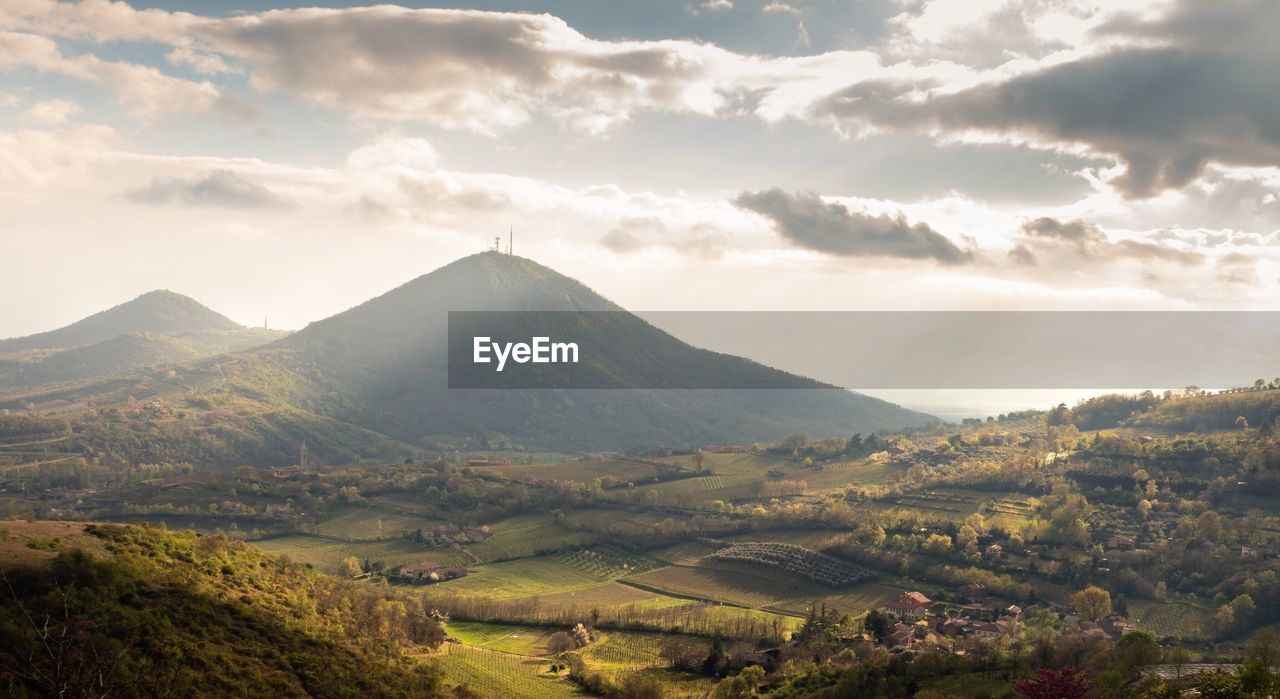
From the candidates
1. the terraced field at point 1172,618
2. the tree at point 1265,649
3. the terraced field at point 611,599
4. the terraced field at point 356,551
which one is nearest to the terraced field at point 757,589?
the terraced field at point 611,599

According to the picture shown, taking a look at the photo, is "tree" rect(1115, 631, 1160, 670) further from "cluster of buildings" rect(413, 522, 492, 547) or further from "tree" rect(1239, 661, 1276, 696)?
"cluster of buildings" rect(413, 522, 492, 547)

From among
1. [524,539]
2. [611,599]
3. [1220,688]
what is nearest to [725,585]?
[611,599]

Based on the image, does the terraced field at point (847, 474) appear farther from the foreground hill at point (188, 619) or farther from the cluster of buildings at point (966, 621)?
the foreground hill at point (188, 619)

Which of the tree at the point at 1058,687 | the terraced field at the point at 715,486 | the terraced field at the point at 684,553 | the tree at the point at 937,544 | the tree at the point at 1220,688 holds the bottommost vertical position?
the terraced field at the point at 684,553

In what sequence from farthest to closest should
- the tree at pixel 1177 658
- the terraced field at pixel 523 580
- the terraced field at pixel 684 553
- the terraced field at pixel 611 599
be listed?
1. the terraced field at pixel 684 553
2. the terraced field at pixel 523 580
3. the terraced field at pixel 611 599
4. the tree at pixel 1177 658

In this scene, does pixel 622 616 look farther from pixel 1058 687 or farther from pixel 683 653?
pixel 1058 687

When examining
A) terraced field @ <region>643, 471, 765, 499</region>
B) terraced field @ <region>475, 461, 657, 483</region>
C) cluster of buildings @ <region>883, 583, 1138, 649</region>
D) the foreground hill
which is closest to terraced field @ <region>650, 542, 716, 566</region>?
terraced field @ <region>643, 471, 765, 499</region>

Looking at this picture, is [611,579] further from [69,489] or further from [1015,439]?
[1015,439]

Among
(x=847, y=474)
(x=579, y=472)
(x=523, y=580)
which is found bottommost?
(x=523, y=580)
